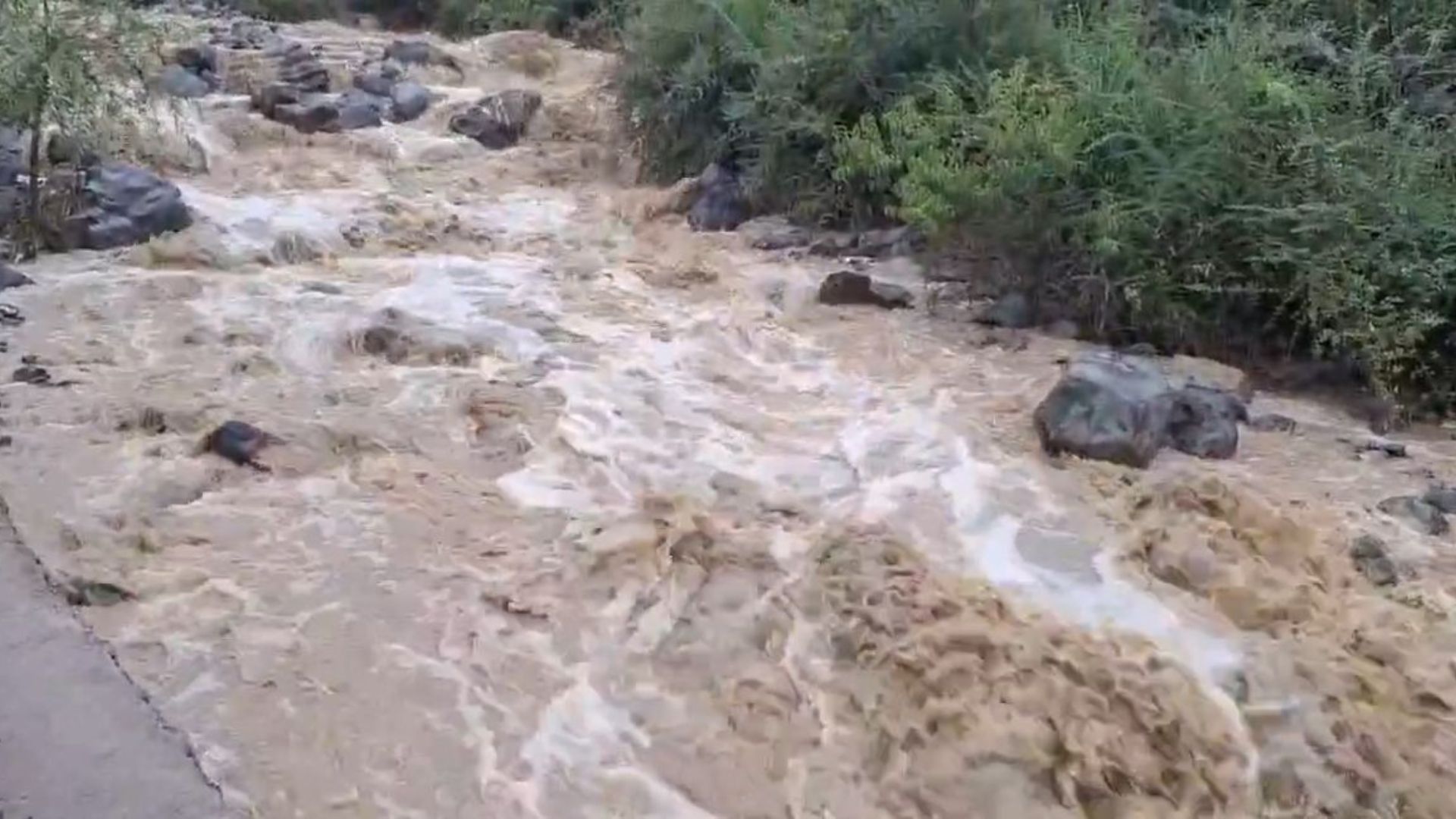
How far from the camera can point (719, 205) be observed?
7934 mm

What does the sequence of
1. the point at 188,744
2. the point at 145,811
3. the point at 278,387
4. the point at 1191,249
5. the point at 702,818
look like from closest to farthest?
the point at 145,811 < the point at 188,744 < the point at 702,818 < the point at 278,387 < the point at 1191,249

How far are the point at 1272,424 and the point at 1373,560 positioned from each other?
43.3 inches

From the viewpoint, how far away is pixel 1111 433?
16.3ft

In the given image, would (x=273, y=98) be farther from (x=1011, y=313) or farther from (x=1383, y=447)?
(x=1383, y=447)

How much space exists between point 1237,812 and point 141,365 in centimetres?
397

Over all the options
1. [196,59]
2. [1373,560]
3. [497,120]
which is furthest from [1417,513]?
[196,59]

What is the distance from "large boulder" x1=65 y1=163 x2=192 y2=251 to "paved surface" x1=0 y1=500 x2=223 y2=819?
396 cm

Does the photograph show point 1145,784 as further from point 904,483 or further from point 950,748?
point 904,483

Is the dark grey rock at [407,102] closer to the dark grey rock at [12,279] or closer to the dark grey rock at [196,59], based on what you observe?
the dark grey rock at [196,59]

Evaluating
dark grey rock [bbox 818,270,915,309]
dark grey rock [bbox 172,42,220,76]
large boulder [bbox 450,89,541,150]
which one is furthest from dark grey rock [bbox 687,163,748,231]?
dark grey rock [bbox 172,42,220,76]

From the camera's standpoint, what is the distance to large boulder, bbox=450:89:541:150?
31.1 feet

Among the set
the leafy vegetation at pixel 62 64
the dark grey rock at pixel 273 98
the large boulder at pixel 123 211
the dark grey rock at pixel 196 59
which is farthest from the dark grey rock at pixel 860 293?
the dark grey rock at pixel 196 59

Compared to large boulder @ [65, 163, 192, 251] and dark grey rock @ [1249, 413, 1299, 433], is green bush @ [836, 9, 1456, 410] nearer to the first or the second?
dark grey rock @ [1249, 413, 1299, 433]

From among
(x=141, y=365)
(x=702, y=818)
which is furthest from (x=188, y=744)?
(x=141, y=365)
